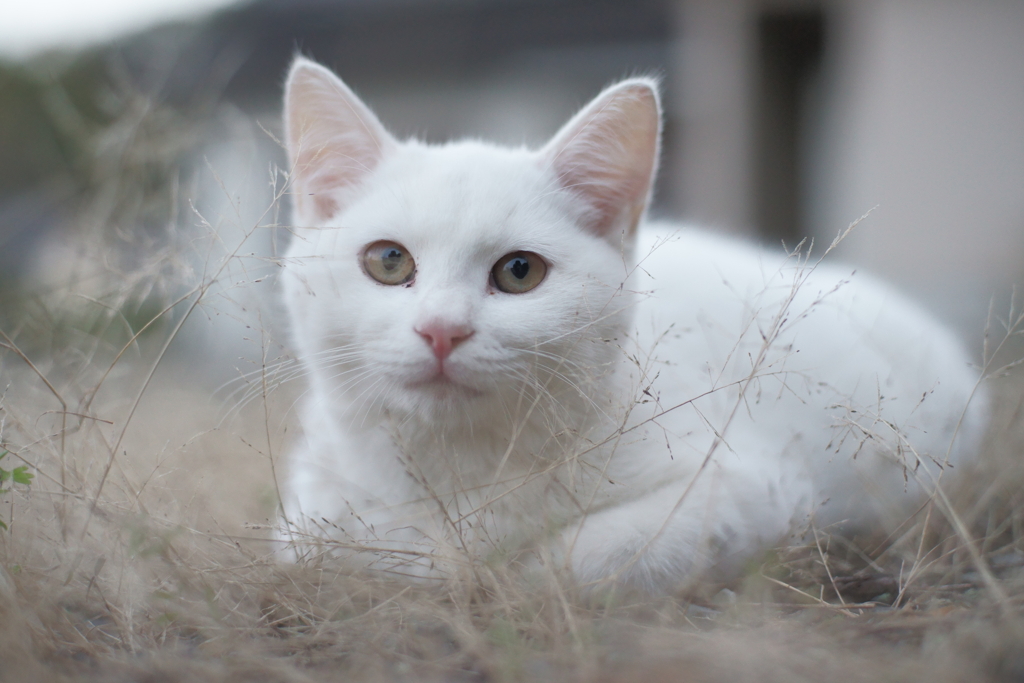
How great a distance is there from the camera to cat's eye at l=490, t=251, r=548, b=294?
5.09ft

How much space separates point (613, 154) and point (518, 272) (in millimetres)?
425

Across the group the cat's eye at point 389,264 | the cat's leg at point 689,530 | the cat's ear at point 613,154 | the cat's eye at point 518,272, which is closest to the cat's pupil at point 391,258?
the cat's eye at point 389,264

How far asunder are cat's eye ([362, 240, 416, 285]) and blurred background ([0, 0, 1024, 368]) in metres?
1.10

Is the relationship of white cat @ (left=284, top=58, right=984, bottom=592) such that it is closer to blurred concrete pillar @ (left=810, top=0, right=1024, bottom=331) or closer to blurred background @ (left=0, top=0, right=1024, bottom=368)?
blurred background @ (left=0, top=0, right=1024, bottom=368)

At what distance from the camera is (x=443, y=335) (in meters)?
1.35

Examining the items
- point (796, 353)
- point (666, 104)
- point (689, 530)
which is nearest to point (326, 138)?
point (689, 530)

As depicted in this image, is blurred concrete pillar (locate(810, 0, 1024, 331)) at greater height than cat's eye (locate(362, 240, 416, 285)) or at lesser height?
greater

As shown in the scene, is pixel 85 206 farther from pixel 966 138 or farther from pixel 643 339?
pixel 966 138

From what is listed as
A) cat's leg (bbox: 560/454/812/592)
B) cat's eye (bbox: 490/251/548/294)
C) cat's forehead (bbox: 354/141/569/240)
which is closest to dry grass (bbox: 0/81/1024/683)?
cat's leg (bbox: 560/454/812/592)

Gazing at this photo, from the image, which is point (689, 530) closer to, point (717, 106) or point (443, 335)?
point (443, 335)

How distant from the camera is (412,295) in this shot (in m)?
1.46

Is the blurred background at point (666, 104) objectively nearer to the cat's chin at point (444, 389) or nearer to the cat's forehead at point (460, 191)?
the cat's forehead at point (460, 191)

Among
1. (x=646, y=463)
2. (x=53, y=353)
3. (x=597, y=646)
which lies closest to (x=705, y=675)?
(x=597, y=646)

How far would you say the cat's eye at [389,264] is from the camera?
155 centimetres
